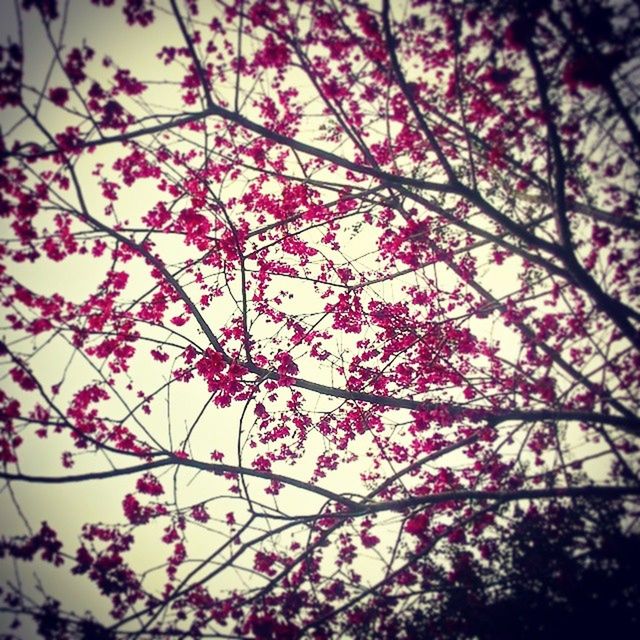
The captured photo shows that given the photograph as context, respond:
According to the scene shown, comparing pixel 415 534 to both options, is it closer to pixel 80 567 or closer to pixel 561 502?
pixel 561 502

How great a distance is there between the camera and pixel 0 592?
4.79 metres

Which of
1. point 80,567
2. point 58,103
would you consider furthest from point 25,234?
point 80,567

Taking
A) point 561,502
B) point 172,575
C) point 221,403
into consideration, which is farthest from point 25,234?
point 561,502

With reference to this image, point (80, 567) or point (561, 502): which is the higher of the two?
point (80, 567)

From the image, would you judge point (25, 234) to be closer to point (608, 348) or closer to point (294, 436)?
point (294, 436)

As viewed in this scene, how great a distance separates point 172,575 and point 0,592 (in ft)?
8.28

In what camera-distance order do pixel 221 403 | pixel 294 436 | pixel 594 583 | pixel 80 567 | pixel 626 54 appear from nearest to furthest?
pixel 626 54, pixel 594 583, pixel 80 567, pixel 221 403, pixel 294 436

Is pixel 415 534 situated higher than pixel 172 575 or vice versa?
pixel 172 575

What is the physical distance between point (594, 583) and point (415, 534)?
104 inches

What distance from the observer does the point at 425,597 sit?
18.4ft

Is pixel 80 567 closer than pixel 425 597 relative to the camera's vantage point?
Yes

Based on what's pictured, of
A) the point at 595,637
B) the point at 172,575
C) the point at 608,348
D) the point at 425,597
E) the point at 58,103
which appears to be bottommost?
the point at 595,637

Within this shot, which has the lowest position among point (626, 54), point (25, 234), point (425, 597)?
point (425, 597)

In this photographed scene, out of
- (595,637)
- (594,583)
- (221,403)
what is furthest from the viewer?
(221,403)
